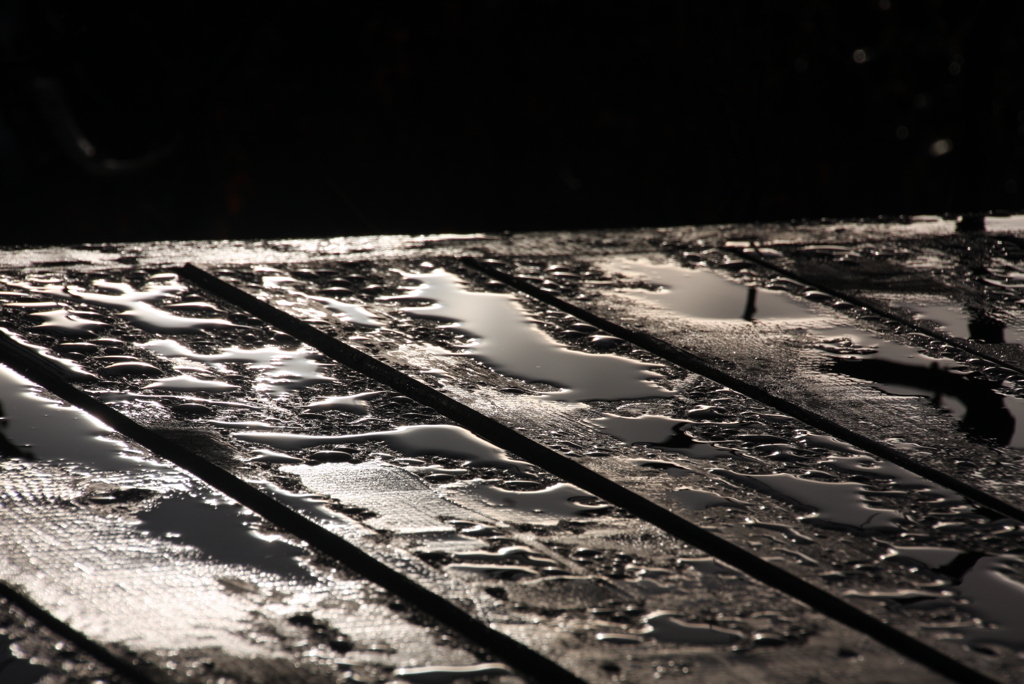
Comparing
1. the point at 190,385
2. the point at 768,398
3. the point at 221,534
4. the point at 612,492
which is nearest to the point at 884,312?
the point at 768,398

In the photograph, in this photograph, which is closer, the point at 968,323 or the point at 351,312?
the point at 351,312

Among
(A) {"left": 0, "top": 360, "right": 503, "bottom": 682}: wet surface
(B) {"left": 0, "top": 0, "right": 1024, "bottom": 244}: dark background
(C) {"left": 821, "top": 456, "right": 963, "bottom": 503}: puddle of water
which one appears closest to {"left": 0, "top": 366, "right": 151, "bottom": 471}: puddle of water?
(A) {"left": 0, "top": 360, "right": 503, "bottom": 682}: wet surface

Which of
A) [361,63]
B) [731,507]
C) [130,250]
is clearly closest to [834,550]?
[731,507]

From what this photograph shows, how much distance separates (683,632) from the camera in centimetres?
83

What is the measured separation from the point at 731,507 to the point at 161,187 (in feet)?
17.0

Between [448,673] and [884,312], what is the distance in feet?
4.19

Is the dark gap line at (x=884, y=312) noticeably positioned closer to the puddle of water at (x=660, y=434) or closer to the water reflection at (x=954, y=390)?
the water reflection at (x=954, y=390)

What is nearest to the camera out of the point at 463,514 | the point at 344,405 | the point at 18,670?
the point at 18,670

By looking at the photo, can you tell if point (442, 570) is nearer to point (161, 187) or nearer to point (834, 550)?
point (834, 550)

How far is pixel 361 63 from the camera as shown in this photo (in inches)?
214

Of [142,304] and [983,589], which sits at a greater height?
[142,304]

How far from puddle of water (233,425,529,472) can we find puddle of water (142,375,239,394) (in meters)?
0.16

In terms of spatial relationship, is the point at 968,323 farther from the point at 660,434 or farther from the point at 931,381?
the point at 660,434

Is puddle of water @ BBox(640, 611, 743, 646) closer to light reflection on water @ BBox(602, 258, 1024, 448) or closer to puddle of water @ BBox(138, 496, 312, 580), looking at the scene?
puddle of water @ BBox(138, 496, 312, 580)
